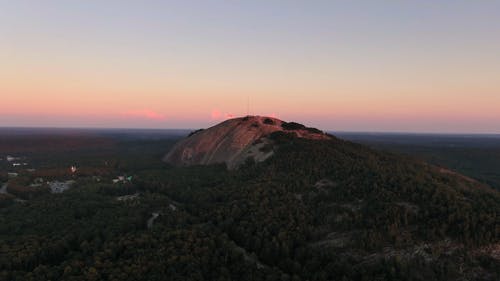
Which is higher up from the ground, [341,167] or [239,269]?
[341,167]

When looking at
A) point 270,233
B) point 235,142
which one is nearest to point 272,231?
point 270,233

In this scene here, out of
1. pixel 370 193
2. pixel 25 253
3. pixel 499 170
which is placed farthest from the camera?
pixel 499 170

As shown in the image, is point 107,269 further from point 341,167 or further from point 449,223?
point 341,167

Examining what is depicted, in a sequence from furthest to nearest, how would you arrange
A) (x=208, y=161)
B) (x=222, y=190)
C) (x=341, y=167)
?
(x=208, y=161)
(x=341, y=167)
(x=222, y=190)

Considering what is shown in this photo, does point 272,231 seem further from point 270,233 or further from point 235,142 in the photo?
point 235,142

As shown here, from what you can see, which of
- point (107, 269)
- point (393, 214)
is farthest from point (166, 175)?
point (393, 214)

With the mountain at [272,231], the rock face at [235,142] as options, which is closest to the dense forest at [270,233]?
the mountain at [272,231]

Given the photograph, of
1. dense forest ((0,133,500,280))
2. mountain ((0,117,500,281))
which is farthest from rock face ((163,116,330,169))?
dense forest ((0,133,500,280))
